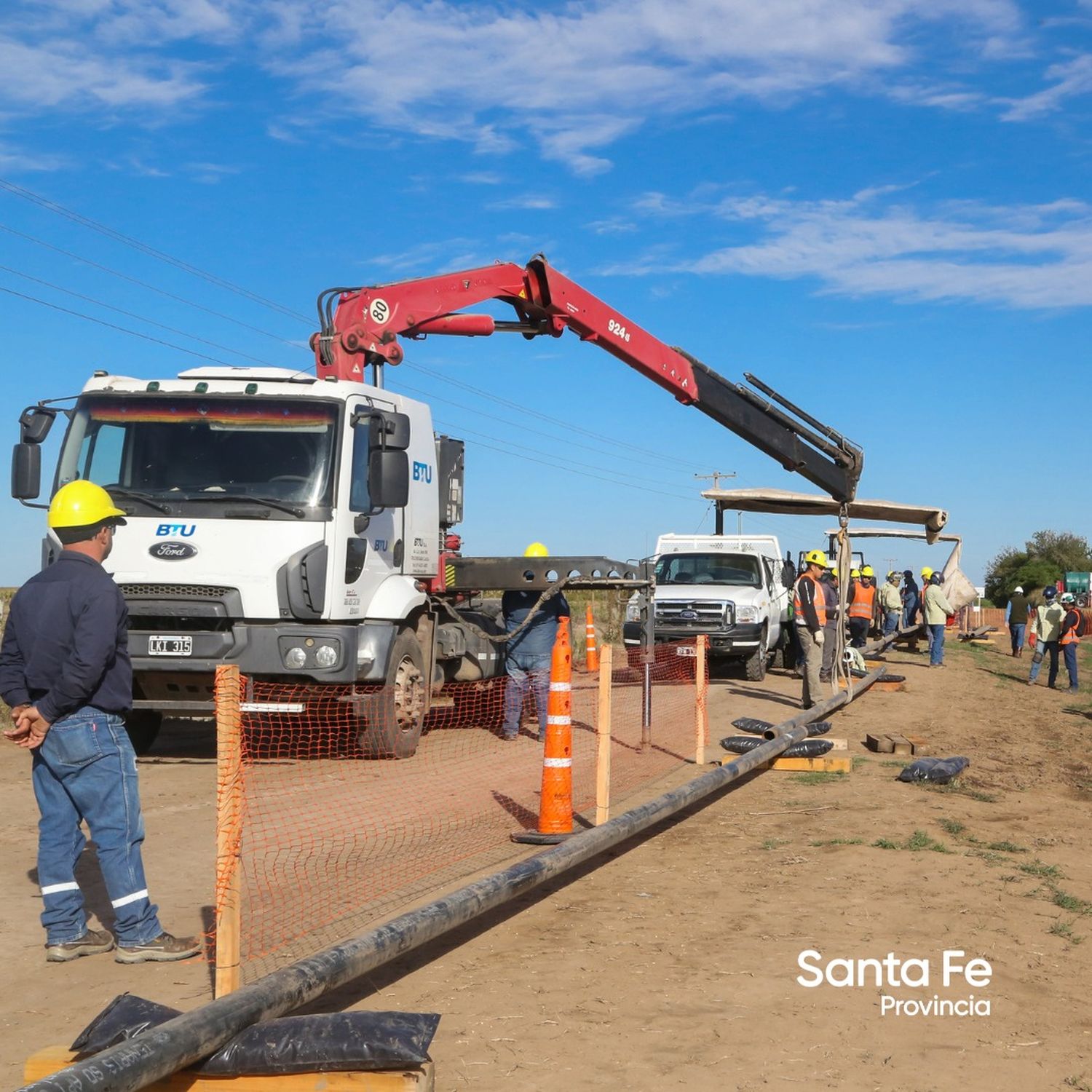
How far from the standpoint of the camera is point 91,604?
5.82 meters

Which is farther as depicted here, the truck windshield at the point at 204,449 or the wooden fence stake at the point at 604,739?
the truck windshield at the point at 204,449

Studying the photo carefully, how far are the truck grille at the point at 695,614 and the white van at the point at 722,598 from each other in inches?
0.5

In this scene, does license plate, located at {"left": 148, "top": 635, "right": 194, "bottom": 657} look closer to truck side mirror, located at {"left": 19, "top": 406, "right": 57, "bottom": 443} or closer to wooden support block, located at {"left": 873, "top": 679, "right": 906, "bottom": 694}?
truck side mirror, located at {"left": 19, "top": 406, "right": 57, "bottom": 443}

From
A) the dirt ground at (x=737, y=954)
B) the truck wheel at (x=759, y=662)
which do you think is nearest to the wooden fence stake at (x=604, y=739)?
the dirt ground at (x=737, y=954)

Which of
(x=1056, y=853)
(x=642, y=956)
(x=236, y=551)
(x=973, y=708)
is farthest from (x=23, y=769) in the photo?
(x=973, y=708)

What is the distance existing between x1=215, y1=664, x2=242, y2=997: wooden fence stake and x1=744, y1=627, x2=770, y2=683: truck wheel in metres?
17.1

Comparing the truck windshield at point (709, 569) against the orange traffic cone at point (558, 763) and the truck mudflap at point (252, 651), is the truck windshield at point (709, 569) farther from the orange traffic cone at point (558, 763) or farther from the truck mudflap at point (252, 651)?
the orange traffic cone at point (558, 763)

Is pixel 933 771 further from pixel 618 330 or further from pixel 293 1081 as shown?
pixel 293 1081

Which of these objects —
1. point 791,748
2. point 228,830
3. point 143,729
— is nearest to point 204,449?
point 143,729

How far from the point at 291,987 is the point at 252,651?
22.8 ft

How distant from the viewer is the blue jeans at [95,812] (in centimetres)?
587

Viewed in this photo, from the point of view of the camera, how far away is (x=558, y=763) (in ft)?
27.4

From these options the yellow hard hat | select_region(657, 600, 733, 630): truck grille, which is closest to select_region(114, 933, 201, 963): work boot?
the yellow hard hat

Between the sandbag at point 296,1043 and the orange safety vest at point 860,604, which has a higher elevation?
the orange safety vest at point 860,604
